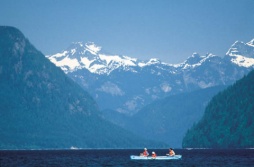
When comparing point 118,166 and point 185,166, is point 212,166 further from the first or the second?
point 118,166

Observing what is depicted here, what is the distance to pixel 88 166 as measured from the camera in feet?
646

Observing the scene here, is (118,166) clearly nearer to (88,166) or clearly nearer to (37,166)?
(88,166)

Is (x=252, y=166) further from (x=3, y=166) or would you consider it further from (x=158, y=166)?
(x=3, y=166)

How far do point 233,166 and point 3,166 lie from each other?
224ft

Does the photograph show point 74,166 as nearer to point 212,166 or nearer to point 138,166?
point 138,166

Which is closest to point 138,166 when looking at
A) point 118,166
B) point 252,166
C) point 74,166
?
point 118,166

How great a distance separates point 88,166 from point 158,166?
2187cm

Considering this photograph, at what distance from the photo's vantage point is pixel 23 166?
193625mm

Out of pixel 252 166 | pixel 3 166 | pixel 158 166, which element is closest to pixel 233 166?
pixel 252 166

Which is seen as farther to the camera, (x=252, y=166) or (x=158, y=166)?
(x=158, y=166)

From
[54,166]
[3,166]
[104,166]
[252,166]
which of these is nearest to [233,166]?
[252,166]

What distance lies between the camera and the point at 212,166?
19300cm

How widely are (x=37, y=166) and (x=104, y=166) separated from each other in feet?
67.1

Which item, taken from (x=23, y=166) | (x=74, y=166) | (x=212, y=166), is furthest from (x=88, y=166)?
(x=212, y=166)
